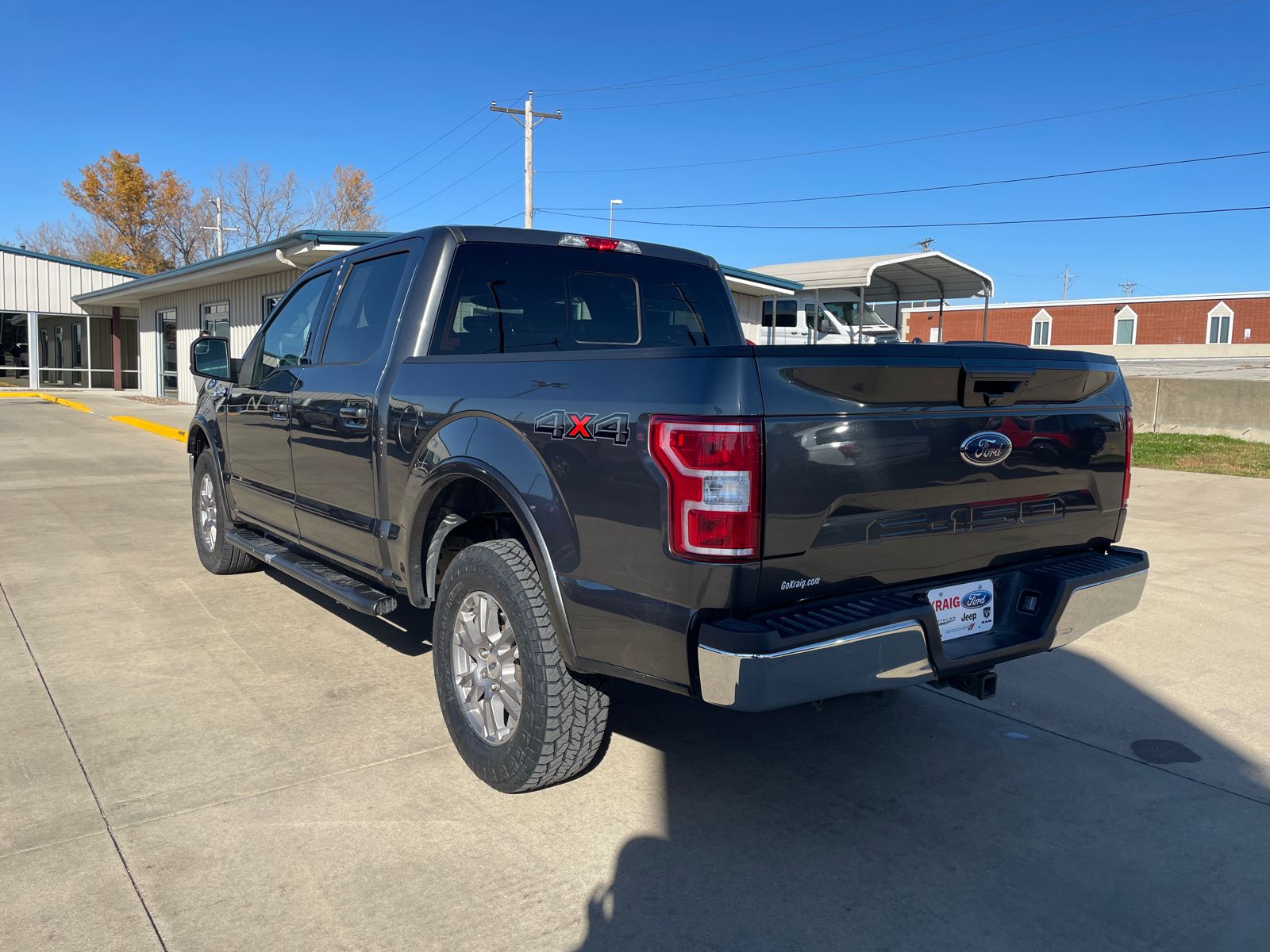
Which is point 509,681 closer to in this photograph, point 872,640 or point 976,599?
point 872,640

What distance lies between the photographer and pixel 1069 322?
5616 cm

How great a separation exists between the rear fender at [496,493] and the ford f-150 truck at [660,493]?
1 centimetres

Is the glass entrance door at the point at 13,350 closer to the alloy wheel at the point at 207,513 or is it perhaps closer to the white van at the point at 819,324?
the white van at the point at 819,324

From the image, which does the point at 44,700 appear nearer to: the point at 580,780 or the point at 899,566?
the point at 580,780

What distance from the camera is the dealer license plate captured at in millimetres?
3031

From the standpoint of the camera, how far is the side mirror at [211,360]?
5.52m

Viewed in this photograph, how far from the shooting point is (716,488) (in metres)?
2.51

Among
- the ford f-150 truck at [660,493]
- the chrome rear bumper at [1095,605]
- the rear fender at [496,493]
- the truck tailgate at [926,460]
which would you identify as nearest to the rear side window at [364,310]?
the ford f-150 truck at [660,493]

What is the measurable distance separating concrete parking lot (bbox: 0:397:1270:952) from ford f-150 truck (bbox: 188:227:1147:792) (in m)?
0.43

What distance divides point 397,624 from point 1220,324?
58.9m

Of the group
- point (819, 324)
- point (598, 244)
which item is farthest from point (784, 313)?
point (598, 244)

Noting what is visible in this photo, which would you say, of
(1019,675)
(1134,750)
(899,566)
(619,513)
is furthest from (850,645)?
(1019,675)

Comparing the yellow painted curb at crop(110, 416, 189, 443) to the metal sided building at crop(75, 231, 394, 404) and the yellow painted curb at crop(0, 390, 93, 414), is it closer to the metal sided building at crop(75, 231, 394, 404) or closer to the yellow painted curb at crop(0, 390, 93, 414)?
the metal sided building at crop(75, 231, 394, 404)

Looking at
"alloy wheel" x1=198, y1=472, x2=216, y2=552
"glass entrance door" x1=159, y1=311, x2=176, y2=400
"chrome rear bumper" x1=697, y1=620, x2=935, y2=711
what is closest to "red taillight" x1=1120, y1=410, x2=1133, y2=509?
"chrome rear bumper" x1=697, y1=620, x2=935, y2=711
